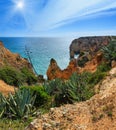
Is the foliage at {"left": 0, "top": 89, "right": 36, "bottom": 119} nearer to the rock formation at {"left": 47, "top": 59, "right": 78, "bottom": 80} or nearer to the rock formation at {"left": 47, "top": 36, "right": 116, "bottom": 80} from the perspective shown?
the rock formation at {"left": 47, "top": 36, "right": 116, "bottom": 80}

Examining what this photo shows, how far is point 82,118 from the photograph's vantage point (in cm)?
951

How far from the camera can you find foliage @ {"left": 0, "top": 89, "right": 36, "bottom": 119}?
41.6 feet

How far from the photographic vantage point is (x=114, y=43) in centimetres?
2509

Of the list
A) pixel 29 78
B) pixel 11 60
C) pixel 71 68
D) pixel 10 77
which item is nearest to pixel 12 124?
pixel 71 68

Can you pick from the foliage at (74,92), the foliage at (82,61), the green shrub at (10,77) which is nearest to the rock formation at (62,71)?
the green shrub at (10,77)

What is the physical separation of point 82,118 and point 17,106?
4.02 m

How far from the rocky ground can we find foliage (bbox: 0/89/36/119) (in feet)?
9.57

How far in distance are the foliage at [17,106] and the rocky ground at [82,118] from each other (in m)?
2.92

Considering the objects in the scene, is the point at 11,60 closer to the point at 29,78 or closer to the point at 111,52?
the point at 29,78

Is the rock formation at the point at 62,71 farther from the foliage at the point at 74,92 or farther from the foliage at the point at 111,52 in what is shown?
the foliage at the point at 74,92

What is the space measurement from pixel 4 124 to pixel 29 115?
1.71 meters

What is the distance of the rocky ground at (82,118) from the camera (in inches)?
353

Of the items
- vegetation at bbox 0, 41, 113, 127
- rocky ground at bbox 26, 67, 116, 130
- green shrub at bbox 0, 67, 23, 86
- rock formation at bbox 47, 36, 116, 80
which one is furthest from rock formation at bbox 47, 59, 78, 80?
rocky ground at bbox 26, 67, 116, 130

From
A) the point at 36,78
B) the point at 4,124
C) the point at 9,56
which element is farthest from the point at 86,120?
the point at 9,56
